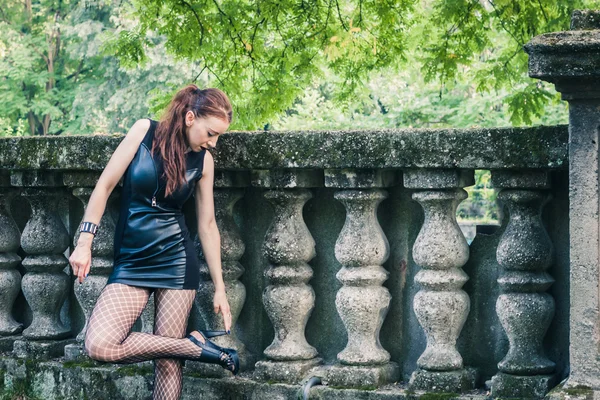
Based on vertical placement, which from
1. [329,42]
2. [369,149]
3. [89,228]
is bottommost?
[89,228]

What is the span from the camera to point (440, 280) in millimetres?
4082

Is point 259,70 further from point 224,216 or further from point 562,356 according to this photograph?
point 562,356

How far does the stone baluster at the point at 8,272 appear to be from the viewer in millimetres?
5199

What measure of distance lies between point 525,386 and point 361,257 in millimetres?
903

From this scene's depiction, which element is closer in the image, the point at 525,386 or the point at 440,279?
the point at 525,386

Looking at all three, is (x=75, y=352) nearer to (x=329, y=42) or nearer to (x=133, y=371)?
(x=133, y=371)

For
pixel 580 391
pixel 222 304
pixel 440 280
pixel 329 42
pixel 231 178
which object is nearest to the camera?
pixel 580 391

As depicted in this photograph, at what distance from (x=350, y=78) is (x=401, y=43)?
0.95 meters

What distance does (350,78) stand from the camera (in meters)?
11.5

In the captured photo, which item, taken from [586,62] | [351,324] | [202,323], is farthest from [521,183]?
[202,323]

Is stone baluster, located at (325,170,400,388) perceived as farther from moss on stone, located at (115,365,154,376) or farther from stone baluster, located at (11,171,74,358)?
stone baluster, located at (11,171,74,358)

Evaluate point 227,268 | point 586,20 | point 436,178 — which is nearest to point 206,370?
point 227,268

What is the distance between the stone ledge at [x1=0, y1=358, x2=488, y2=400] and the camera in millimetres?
4219

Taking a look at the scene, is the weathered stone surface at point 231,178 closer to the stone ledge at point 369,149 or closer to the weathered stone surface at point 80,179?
the stone ledge at point 369,149
